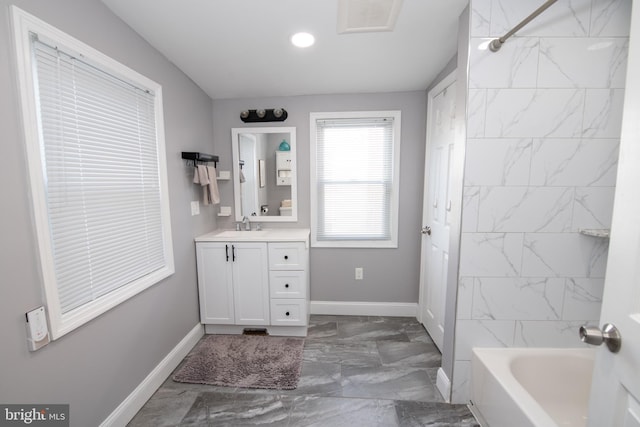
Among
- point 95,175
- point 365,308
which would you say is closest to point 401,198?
point 365,308

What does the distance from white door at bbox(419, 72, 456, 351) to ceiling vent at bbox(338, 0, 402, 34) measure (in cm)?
73

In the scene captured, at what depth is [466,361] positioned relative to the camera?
158 cm

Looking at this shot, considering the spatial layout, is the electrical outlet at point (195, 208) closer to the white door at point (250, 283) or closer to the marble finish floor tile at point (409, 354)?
the white door at point (250, 283)

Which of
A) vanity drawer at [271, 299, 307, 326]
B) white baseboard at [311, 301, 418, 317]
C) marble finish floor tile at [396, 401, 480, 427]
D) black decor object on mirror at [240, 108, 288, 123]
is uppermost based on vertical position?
black decor object on mirror at [240, 108, 288, 123]

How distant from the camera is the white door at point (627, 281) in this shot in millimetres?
685

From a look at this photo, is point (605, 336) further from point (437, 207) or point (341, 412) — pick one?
point (437, 207)

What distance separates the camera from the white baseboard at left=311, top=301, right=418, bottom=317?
2.78 m

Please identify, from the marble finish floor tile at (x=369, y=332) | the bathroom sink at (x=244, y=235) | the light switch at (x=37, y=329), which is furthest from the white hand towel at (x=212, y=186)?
the marble finish floor tile at (x=369, y=332)

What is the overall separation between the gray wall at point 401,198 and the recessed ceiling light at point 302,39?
2.97 feet

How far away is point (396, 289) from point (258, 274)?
4.84 feet

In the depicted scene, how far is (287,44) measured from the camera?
176 cm

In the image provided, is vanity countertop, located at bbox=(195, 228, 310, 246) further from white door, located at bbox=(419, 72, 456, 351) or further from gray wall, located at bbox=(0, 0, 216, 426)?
white door, located at bbox=(419, 72, 456, 351)

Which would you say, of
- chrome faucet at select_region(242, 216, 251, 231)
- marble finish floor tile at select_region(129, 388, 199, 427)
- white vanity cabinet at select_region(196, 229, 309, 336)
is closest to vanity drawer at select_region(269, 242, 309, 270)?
white vanity cabinet at select_region(196, 229, 309, 336)

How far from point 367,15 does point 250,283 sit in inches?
86.1
